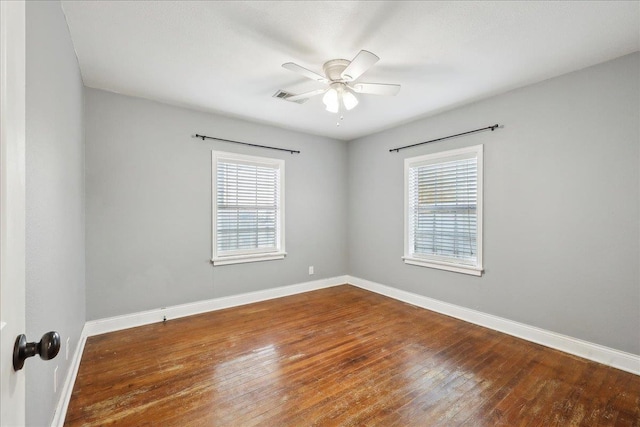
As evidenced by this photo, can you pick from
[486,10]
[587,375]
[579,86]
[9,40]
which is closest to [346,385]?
[587,375]

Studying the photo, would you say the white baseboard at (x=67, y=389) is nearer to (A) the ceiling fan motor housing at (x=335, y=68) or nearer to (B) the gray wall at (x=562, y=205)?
(A) the ceiling fan motor housing at (x=335, y=68)

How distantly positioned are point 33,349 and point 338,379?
207cm

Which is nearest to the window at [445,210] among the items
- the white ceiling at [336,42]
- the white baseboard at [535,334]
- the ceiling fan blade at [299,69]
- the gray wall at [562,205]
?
the gray wall at [562,205]

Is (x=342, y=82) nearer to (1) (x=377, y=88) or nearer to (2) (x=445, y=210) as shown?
(1) (x=377, y=88)

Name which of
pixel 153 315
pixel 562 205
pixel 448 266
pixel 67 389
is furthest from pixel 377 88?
pixel 153 315

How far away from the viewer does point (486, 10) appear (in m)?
1.96

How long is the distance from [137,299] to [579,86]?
5.04 metres

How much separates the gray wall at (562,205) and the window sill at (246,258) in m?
2.25

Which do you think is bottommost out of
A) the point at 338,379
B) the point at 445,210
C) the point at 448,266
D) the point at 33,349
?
the point at 338,379

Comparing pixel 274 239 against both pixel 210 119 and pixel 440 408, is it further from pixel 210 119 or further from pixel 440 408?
pixel 440 408

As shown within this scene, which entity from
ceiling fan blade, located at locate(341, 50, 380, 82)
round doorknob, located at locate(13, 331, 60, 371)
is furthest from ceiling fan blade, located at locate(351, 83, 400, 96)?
round doorknob, located at locate(13, 331, 60, 371)

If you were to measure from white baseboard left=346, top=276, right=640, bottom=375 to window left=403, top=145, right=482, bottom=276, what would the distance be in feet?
1.61

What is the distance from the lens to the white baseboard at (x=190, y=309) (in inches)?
125

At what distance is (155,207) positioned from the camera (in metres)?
3.51
